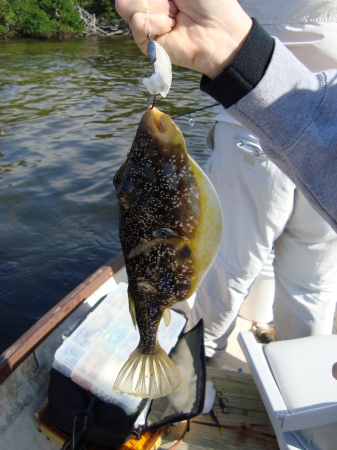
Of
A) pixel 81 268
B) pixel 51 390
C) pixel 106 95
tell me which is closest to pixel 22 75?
pixel 106 95

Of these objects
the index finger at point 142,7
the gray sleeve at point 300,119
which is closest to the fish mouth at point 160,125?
the gray sleeve at point 300,119

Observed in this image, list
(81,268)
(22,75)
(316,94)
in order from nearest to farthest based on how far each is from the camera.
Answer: (316,94), (81,268), (22,75)

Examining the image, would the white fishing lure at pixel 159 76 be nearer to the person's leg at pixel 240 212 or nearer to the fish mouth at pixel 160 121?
the fish mouth at pixel 160 121

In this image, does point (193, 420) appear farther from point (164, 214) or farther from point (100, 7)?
point (100, 7)

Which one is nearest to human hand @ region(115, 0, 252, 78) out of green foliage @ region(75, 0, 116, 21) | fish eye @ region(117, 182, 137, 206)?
fish eye @ region(117, 182, 137, 206)

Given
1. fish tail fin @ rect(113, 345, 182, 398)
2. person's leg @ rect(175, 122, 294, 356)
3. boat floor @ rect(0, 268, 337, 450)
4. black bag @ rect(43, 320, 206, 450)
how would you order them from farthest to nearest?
boat floor @ rect(0, 268, 337, 450)
person's leg @ rect(175, 122, 294, 356)
black bag @ rect(43, 320, 206, 450)
fish tail fin @ rect(113, 345, 182, 398)

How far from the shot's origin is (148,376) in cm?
186

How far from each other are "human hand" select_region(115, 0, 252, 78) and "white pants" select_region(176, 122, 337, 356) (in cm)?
106

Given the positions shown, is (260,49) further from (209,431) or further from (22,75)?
(22,75)

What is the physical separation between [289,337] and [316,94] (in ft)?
Answer: 7.68

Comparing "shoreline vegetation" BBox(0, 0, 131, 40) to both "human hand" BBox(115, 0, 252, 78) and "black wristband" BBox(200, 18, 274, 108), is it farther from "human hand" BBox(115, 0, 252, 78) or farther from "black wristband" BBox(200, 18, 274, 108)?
"black wristband" BBox(200, 18, 274, 108)

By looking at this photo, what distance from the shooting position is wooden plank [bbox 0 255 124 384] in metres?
2.76

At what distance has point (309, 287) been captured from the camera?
3.02 m

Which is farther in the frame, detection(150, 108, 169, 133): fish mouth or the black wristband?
the black wristband
